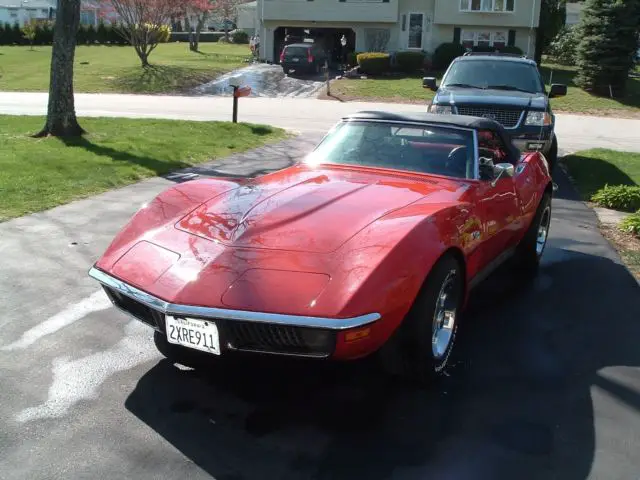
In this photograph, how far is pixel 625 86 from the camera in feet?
91.2

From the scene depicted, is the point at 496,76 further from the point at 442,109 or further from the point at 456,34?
the point at 456,34

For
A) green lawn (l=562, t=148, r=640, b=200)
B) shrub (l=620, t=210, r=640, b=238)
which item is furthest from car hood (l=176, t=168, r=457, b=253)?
green lawn (l=562, t=148, r=640, b=200)

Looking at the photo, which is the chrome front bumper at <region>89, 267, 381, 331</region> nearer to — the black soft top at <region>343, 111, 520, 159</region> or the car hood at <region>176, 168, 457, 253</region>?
the car hood at <region>176, 168, 457, 253</region>

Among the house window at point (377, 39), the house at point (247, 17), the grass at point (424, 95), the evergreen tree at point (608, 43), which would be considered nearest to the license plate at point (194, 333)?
the grass at point (424, 95)

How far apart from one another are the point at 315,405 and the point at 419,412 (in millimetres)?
551

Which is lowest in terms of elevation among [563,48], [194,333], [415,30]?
[194,333]

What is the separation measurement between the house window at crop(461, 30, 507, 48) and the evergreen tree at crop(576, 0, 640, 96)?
10020mm

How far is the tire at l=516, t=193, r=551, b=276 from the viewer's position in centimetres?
584

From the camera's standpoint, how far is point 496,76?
37.5ft

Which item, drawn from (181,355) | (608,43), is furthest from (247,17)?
(181,355)

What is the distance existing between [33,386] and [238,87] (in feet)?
43.5

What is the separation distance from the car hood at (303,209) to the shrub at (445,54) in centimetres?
3241

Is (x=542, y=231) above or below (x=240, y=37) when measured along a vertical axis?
below

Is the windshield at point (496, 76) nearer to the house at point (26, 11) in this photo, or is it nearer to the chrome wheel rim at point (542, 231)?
the chrome wheel rim at point (542, 231)
